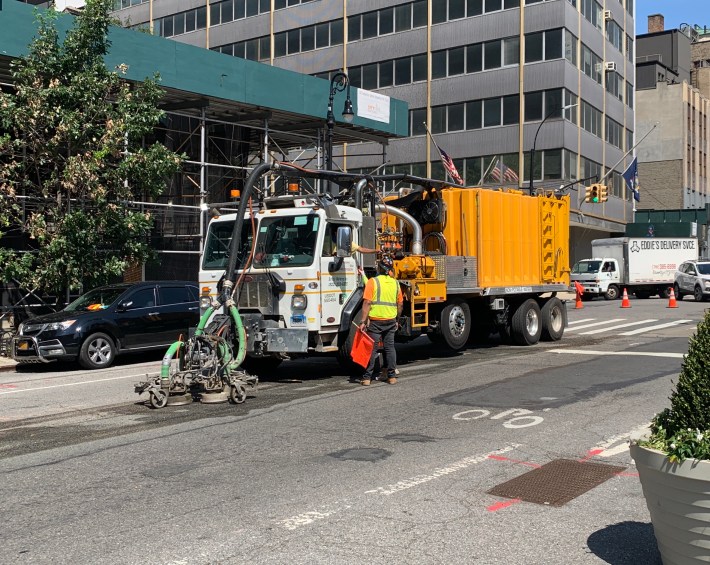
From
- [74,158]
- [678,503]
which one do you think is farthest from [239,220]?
[678,503]

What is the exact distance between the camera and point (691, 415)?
4090mm

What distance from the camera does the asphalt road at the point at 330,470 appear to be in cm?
485

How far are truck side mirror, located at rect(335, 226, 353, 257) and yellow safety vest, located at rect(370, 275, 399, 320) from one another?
73 cm

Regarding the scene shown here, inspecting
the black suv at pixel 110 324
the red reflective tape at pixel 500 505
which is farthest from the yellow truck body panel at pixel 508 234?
the red reflective tape at pixel 500 505

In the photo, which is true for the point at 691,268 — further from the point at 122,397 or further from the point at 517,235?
the point at 122,397

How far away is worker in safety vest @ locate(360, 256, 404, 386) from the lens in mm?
11469

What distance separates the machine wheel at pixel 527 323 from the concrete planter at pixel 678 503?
12.5 meters

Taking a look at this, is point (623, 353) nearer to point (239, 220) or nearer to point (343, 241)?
point (343, 241)

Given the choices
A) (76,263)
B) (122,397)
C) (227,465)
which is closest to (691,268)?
(76,263)

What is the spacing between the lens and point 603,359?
45.6 feet

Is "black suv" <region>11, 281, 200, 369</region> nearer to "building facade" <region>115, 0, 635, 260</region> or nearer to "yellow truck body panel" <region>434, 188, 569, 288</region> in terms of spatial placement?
"yellow truck body panel" <region>434, 188, 569, 288</region>

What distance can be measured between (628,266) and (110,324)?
30.4 metres

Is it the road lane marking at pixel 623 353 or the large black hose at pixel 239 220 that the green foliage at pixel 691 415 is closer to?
the large black hose at pixel 239 220

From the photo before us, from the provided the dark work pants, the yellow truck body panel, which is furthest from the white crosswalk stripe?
the dark work pants
